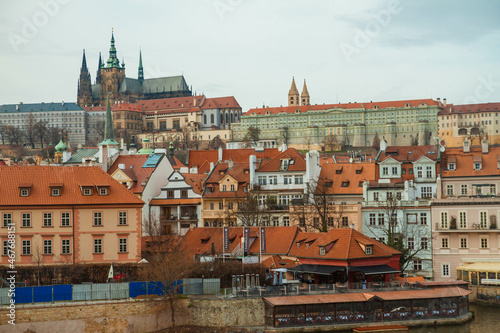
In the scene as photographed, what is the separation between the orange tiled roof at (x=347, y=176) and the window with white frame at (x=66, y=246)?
21.9 m

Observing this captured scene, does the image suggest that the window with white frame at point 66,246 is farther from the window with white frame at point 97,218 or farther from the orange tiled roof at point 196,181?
the orange tiled roof at point 196,181

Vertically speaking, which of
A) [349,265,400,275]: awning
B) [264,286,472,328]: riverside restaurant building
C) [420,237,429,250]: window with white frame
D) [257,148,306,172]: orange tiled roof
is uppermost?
[257,148,306,172]: orange tiled roof

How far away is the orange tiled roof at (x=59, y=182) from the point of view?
48778mm

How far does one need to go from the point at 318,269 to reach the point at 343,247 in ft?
6.36

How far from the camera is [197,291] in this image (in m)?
42.6

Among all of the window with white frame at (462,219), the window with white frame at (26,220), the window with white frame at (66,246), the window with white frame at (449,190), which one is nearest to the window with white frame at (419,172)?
the window with white frame at (449,190)

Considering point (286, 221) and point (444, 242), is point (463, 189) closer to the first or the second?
point (444, 242)

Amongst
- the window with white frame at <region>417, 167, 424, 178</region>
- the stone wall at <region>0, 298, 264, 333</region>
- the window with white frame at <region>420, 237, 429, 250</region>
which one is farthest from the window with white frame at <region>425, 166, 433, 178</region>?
the stone wall at <region>0, 298, 264, 333</region>

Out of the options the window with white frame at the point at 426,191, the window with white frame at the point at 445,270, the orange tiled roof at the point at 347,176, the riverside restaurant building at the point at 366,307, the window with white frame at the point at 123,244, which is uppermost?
the orange tiled roof at the point at 347,176

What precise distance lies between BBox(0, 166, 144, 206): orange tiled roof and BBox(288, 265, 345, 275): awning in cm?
1070

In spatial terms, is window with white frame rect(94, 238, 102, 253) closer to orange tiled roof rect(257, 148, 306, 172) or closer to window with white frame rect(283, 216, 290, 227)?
window with white frame rect(283, 216, 290, 227)

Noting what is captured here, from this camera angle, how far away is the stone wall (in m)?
38.2

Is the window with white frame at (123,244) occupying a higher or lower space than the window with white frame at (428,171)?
lower

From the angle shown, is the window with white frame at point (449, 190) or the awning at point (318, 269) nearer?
the awning at point (318, 269)
